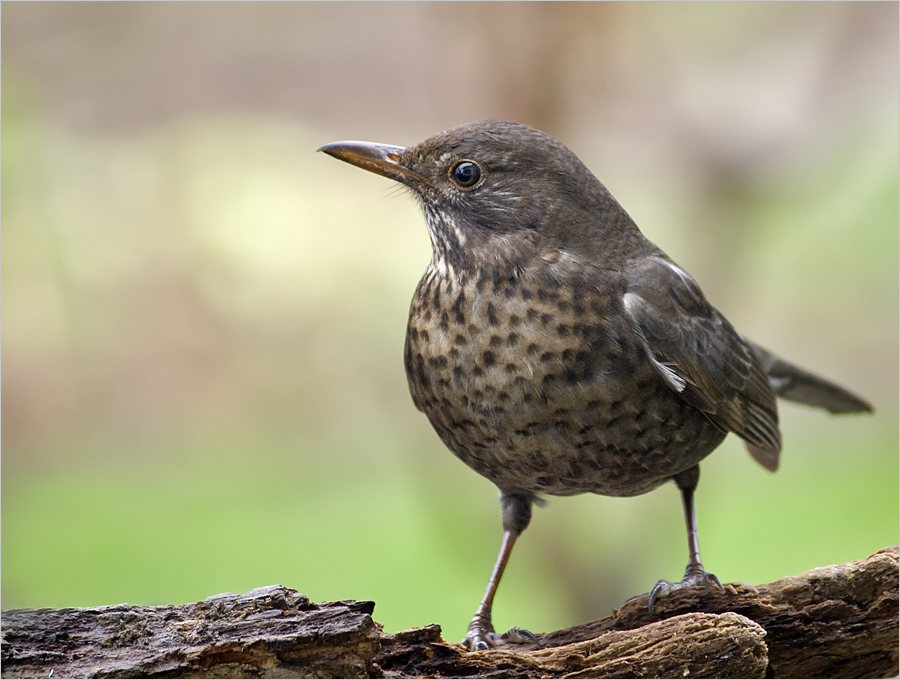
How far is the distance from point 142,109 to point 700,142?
505 centimetres

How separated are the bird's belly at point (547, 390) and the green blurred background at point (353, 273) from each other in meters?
2.41

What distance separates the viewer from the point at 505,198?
3.61 meters

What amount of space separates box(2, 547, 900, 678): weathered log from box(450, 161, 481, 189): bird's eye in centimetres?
167

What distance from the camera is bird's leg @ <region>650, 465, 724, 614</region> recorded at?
3654 millimetres

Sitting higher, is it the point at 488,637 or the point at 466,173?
the point at 466,173

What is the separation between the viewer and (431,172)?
3.69m

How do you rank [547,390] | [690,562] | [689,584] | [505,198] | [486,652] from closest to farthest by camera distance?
[486,652]
[547,390]
[505,198]
[689,584]
[690,562]

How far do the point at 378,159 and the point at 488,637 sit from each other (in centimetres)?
201

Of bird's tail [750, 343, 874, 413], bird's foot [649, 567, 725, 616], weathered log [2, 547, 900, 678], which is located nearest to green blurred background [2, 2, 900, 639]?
bird's tail [750, 343, 874, 413]

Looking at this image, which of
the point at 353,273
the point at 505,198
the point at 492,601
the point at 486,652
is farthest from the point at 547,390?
the point at 353,273

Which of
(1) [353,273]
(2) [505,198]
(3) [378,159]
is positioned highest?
(1) [353,273]

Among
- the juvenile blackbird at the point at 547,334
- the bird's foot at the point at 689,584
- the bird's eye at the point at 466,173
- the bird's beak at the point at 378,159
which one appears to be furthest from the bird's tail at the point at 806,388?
the bird's beak at the point at 378,159

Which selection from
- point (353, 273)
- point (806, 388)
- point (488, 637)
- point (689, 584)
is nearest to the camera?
point (689, 584)

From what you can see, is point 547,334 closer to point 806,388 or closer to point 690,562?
point 690,562
